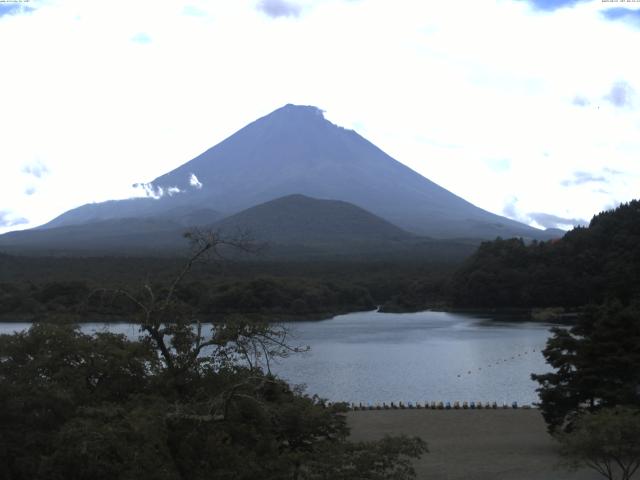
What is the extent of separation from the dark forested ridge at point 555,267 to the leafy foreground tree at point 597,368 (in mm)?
32716

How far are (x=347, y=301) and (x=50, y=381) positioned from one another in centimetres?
4817

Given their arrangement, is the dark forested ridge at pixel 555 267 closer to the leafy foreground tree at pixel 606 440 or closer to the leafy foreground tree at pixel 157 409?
the leafy foreground tree at pixel 606 440

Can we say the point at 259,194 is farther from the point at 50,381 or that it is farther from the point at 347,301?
the point at 50,381

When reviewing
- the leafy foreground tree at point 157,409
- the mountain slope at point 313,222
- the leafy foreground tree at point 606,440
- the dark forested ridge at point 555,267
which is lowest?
the leafy foreground tree at point 606,440

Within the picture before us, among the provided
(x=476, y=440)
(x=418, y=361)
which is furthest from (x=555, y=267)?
(x=476, y=440)

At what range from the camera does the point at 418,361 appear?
2822cm

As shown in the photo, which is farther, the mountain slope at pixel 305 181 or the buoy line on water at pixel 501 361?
the mountain slope at pixel 305 181

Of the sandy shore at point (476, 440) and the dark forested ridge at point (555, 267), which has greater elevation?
the dark forested ridge at point (555, 267)

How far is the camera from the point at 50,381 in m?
7.31

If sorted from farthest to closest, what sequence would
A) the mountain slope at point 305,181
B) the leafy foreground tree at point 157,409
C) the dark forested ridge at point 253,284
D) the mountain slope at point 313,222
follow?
1. the mountain slope at point 305,181
2. the mountain slope at point 313,222
3. the dark forested ridge at point 253,284
4. the leafy foreground tree at point 157,409

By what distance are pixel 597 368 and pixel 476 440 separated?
2709 millimetres

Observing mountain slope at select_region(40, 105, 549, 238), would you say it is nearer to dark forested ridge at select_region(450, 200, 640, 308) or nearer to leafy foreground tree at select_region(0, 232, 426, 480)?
dark forested ridge at select_region(450, 200, 640, 308)

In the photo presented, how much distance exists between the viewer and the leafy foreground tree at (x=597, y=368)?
1291cm

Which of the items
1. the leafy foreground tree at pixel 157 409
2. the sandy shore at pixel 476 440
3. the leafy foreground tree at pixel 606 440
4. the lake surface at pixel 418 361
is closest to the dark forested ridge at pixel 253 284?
the lake surface at pixel 418 361
